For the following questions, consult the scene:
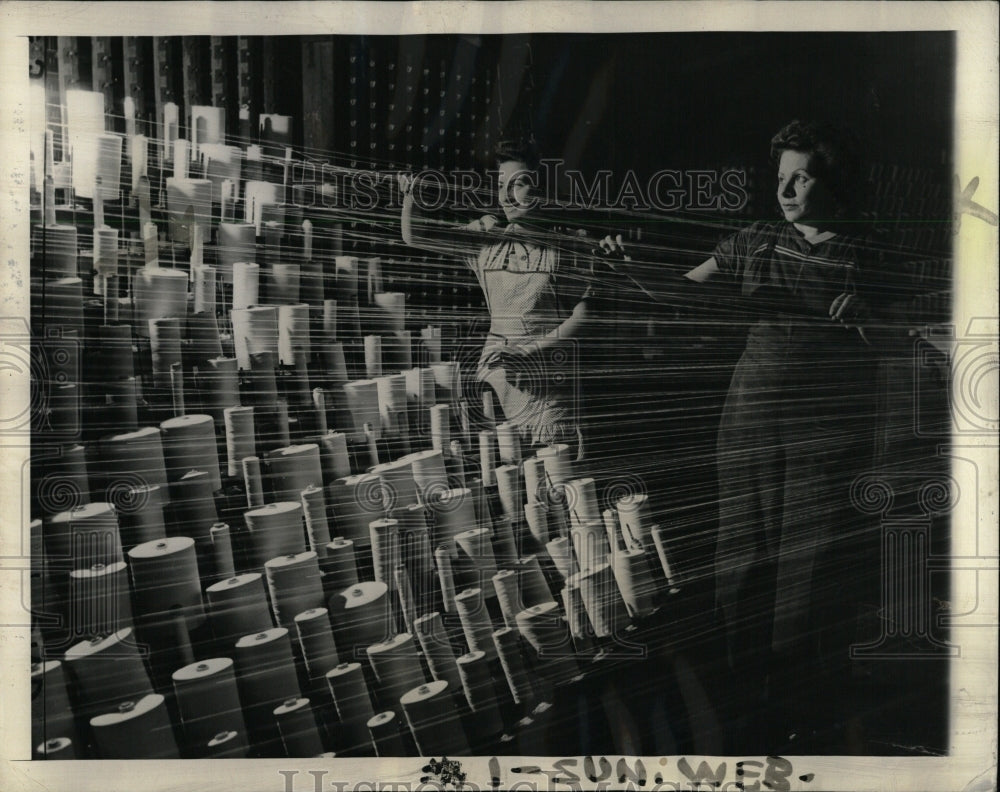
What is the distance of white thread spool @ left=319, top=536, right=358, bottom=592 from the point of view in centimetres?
140

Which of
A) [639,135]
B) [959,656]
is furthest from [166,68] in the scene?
[959,656]

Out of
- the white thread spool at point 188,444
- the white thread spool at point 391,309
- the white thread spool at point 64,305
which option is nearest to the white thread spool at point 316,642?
the white thread spool at point 188,444

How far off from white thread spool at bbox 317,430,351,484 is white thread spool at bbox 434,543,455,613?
0.73 ft

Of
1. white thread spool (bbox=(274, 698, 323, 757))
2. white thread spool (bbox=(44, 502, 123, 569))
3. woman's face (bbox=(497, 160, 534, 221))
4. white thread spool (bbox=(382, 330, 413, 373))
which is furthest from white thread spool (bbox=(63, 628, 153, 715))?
woman's face (bbox=(497, 160, 534, 221))

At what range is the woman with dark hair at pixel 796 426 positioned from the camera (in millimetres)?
1401

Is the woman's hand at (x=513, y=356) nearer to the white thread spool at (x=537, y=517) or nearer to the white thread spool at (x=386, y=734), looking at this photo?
the white thread spool at (x=537, y=517)

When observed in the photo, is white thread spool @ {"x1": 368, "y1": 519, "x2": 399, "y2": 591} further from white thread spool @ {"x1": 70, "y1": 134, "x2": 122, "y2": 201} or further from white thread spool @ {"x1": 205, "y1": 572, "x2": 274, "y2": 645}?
white thread spool @ {"x1": 70, "y1": 134, "x2": 122, "y2": 201}

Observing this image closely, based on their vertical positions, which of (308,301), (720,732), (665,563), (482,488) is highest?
(308,301)

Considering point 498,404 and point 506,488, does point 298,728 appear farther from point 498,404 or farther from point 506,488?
point 498,404

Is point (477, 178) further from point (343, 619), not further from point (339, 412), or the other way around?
point (343, 619)

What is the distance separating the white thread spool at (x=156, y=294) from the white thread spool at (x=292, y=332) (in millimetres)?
185

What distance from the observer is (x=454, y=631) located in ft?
4.62

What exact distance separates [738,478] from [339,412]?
0.74m

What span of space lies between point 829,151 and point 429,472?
3.06 ft
